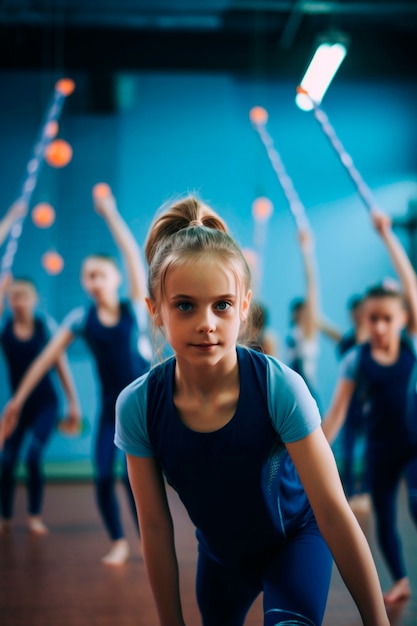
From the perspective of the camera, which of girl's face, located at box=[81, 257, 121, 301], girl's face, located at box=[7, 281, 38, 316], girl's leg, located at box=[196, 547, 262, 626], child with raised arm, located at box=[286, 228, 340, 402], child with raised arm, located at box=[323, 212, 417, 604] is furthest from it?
girl's face, located at box=[7, 281, 38, 316]

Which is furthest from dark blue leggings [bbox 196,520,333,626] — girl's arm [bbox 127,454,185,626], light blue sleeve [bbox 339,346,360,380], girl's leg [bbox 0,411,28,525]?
girl's leg [bbox 0,411,28,525]

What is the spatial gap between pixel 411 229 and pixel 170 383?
204 inches

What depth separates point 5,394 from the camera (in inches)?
230

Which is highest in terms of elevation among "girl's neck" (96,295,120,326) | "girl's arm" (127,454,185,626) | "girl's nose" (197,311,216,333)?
"girl's neck" (96,295,120,326)

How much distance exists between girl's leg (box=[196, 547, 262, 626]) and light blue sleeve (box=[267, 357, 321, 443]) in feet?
1.14

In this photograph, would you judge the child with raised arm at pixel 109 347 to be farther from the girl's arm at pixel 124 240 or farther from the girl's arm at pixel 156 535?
the girl's arm at pixel 156 535

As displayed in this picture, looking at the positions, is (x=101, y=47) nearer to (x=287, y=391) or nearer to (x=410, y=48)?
(x=410, y=48)

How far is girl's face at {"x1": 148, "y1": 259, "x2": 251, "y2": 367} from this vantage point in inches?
46.8

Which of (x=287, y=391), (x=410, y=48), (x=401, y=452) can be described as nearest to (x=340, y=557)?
(x=287, y=391)

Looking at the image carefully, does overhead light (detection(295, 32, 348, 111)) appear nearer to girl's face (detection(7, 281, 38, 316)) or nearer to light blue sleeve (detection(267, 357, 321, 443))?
girl's face (detection(7, 281, 38, 316))

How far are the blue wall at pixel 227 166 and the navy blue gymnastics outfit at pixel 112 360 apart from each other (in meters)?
2.64

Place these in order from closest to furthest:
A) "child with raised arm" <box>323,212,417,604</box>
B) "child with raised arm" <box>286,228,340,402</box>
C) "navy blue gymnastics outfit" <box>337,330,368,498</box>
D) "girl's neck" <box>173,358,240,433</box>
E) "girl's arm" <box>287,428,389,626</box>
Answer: "girl's arm" <box>287,428,389,626</box> → "girl's neck" <box>173,358,240,433</box> → "child with raised arm" <box>323,212,417,604</box> → "child with raised arm" <box>286,228,340,402</box> → "navy blue gymnastics outfit" <box>337,330,368,498</box>

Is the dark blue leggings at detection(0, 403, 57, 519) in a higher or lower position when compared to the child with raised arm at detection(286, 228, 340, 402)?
lower

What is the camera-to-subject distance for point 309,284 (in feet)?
11.8
